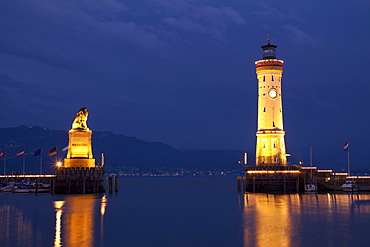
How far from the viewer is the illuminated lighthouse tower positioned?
104 metres

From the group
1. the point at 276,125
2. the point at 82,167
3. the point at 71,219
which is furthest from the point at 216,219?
the point at 276,125

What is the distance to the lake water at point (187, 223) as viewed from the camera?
48219 mm

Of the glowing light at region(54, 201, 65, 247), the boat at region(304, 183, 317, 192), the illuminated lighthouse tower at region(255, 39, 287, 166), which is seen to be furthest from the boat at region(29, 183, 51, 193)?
the boat at region(304, 183, 317, 192)

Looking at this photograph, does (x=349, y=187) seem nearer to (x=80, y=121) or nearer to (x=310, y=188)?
(x=310, y=188)

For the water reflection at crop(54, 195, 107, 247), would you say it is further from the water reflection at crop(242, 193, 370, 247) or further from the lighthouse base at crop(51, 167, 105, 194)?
the water reflection at crop(242, 193, 370, 247)

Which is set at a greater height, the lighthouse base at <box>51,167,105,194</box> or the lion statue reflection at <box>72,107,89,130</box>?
the lion statue reflection at <box>72,107,89,130</box>

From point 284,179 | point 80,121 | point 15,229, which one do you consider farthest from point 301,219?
point 80,121

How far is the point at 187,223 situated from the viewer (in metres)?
61.2

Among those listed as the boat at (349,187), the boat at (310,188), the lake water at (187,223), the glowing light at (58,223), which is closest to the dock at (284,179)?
the boat at (310,188)

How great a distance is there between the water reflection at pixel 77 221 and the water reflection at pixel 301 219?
14119 millimetres

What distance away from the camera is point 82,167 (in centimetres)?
9456

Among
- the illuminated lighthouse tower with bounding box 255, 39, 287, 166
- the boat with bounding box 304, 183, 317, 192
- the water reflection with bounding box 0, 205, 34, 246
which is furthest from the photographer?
the illuminated lighthouse tower with bounding box 255, 39, 287, 166

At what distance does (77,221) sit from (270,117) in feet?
175

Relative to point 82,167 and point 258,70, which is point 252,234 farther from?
point 258,70
